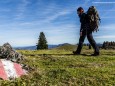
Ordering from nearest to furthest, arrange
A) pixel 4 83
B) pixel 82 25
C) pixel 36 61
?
pixel 4 83
pixel 36 61
pixel 82 25

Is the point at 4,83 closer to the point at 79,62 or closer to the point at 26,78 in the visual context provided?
the point at 26,78

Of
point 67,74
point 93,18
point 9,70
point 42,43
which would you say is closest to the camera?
point 9,70

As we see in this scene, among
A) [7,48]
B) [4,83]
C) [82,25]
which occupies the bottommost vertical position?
[4,83]

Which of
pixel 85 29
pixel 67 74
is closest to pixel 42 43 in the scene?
pixel 85 29

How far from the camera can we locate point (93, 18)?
24.2m

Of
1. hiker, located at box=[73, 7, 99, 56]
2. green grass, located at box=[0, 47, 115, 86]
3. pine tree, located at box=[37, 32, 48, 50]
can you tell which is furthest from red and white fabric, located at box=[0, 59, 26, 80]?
pine tree, located at box=[37, 32, 48, 50]

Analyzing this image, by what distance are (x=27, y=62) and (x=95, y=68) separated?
380 centimetres

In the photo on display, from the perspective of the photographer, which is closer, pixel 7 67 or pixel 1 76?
pixel 1 76

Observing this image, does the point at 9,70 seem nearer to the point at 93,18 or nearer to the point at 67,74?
the point at 67,74

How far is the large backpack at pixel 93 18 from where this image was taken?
23859 mm

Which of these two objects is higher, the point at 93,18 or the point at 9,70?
the point at 93,18

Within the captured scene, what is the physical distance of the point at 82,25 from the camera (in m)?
24.7

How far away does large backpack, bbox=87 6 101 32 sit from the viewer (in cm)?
2386

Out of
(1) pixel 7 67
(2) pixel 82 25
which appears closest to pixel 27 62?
(1) pixel 7 67
